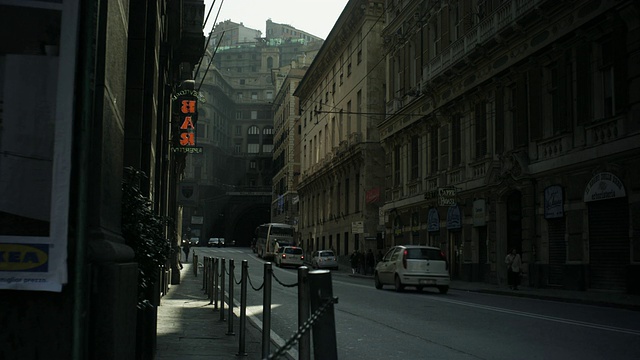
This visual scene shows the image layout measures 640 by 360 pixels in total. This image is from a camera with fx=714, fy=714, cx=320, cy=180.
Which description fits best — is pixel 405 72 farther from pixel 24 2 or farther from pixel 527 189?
pixel 24 2

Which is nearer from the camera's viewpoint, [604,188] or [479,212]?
[604,188]

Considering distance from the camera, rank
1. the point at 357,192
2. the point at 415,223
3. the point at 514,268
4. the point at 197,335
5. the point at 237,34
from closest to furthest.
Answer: the point at 197,335 → the point at 514,268 → the point at 415,223 → the point at 357,192 → the point at 237,34

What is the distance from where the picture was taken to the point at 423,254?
22.3m

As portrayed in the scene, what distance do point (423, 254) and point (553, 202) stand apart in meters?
5.04

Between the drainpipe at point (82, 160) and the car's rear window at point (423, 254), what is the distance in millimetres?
18731

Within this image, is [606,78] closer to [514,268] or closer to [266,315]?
[514,268]

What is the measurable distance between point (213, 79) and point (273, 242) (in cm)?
5394

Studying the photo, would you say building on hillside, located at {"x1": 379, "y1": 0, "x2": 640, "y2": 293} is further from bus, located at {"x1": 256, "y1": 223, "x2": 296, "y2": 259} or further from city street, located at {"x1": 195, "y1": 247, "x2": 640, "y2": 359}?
bus, located at {"x1": 256, "y1": 223, "x2": 296, "y2": 259}

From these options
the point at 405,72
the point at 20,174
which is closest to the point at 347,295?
the point at 20,174

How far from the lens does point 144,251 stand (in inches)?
237

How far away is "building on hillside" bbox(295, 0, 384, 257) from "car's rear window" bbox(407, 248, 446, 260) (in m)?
18.4

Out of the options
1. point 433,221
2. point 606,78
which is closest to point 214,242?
point 433,221

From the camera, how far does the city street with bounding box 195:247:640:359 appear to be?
914 cm

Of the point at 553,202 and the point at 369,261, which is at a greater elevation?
the point at 553,202
